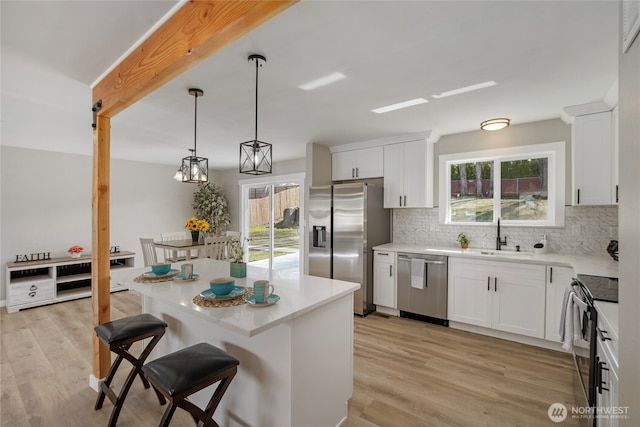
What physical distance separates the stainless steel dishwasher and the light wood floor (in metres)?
0.20

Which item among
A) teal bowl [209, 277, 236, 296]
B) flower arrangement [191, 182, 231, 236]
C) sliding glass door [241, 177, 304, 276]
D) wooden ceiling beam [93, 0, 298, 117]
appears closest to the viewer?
wooden ceiling beam [93, 0, 298, 117]

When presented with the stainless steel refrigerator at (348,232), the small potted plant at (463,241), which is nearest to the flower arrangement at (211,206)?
the stainless steel refrigerator at (348,232)

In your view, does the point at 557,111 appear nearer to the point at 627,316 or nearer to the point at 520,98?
the point at 520,98

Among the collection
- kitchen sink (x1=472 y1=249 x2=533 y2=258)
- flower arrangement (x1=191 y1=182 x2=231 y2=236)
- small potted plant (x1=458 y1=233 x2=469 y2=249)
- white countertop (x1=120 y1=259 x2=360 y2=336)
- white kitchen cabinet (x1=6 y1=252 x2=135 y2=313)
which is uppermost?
flower arrangement (x1=191 y1=182 x2=231 y2=236)

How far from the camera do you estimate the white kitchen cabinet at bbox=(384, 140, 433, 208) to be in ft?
12.9

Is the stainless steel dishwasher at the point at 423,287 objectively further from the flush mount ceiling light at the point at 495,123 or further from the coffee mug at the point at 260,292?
the coffee mug at the point at 260,292

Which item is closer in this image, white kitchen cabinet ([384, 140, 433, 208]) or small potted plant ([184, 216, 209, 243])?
white kitchen cabinet ([384, 140, 433, 208])

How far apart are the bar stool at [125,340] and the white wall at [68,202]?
3850 mm

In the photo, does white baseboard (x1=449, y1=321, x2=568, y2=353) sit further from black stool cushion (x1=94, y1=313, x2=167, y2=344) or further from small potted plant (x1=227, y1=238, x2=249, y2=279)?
black stool cushion (x1=94, y1=313, x2=167, y2=344)

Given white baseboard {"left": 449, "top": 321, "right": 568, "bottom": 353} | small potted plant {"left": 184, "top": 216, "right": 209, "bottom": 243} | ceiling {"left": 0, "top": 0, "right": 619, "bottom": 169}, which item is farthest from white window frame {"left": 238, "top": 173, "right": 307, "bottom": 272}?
white baseboard {"left": 449, "top": 321, "right": 568, "bottom": 353}

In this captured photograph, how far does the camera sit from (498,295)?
125 inches

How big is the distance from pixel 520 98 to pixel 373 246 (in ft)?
7.60

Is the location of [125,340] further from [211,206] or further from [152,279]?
[211,206]

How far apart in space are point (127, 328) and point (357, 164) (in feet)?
11.4
